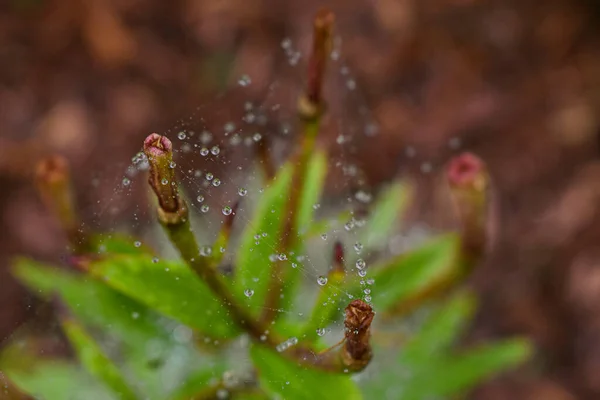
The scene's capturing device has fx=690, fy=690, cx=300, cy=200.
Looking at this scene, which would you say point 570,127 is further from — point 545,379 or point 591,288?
point 545,379

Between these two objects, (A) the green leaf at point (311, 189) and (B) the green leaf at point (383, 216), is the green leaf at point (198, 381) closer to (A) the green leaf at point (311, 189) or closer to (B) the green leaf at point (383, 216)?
(A) the green leaf at point (311, 189)

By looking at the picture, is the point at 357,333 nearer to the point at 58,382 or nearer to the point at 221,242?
the point at 221,242

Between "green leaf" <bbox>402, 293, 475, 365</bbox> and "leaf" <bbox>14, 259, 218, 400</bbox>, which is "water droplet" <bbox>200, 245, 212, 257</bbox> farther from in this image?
"green leaf" <bbox>402, 293, 475, 365</bbox>

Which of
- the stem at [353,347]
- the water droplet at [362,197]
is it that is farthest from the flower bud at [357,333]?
the water droplet at [362,197]

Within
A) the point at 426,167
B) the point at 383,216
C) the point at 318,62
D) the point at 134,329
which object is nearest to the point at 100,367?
the point at 134,329

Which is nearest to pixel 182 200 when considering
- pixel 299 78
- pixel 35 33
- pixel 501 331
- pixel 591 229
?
pixel 299 78

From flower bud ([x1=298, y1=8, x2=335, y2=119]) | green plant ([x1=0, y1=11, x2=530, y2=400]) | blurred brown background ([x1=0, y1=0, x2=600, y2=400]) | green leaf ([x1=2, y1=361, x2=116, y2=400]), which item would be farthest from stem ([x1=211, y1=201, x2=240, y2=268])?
blurred brown background ([x1=0, y1=0, x2=600, y2=400])

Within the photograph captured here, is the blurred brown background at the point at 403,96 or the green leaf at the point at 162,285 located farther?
the blurred brown background at the point at 403,96
